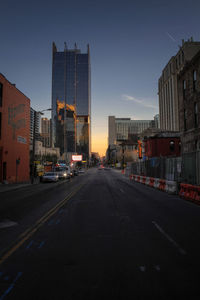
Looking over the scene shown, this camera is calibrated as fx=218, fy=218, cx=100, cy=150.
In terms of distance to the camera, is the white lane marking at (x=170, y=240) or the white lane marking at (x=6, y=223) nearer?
the white lane marking at (x=170, y=240)

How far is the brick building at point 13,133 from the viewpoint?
2794 cm

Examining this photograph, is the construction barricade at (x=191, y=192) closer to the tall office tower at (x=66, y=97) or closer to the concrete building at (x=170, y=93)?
the concrete building at (x=170, y=93)

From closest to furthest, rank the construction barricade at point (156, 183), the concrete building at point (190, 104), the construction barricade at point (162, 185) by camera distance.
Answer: the construction barricade at point (162, 185)
the construction barricade at point (156, 183)
the concrete building at point (190, 104)

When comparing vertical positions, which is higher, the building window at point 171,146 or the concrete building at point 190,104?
the concrete building at point 190,104

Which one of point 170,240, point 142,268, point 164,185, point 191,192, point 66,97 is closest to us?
point 142,268

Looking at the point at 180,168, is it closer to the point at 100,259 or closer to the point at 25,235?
the point at 25,235

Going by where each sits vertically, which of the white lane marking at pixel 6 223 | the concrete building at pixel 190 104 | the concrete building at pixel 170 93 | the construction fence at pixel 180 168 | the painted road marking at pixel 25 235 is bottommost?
the white lane marking at pixel 6 223

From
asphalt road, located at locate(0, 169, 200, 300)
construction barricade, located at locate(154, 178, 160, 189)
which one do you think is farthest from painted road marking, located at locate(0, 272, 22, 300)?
construction barricade, located at locate(154, 178, 160, 189)

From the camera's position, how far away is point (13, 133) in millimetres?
31000

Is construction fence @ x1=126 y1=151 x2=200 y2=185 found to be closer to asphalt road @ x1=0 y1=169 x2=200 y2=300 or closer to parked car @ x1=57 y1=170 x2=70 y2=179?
asphalt road @ x1=0 y1=169 x2=200 y2=300

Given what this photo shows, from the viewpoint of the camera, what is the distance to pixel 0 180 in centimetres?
2758

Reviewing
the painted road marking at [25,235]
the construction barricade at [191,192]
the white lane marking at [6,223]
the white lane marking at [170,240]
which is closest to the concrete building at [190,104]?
the construction barricade at [191,192]

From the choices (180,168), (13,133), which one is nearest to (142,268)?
(180,168)

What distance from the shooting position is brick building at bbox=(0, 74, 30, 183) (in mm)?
27942
